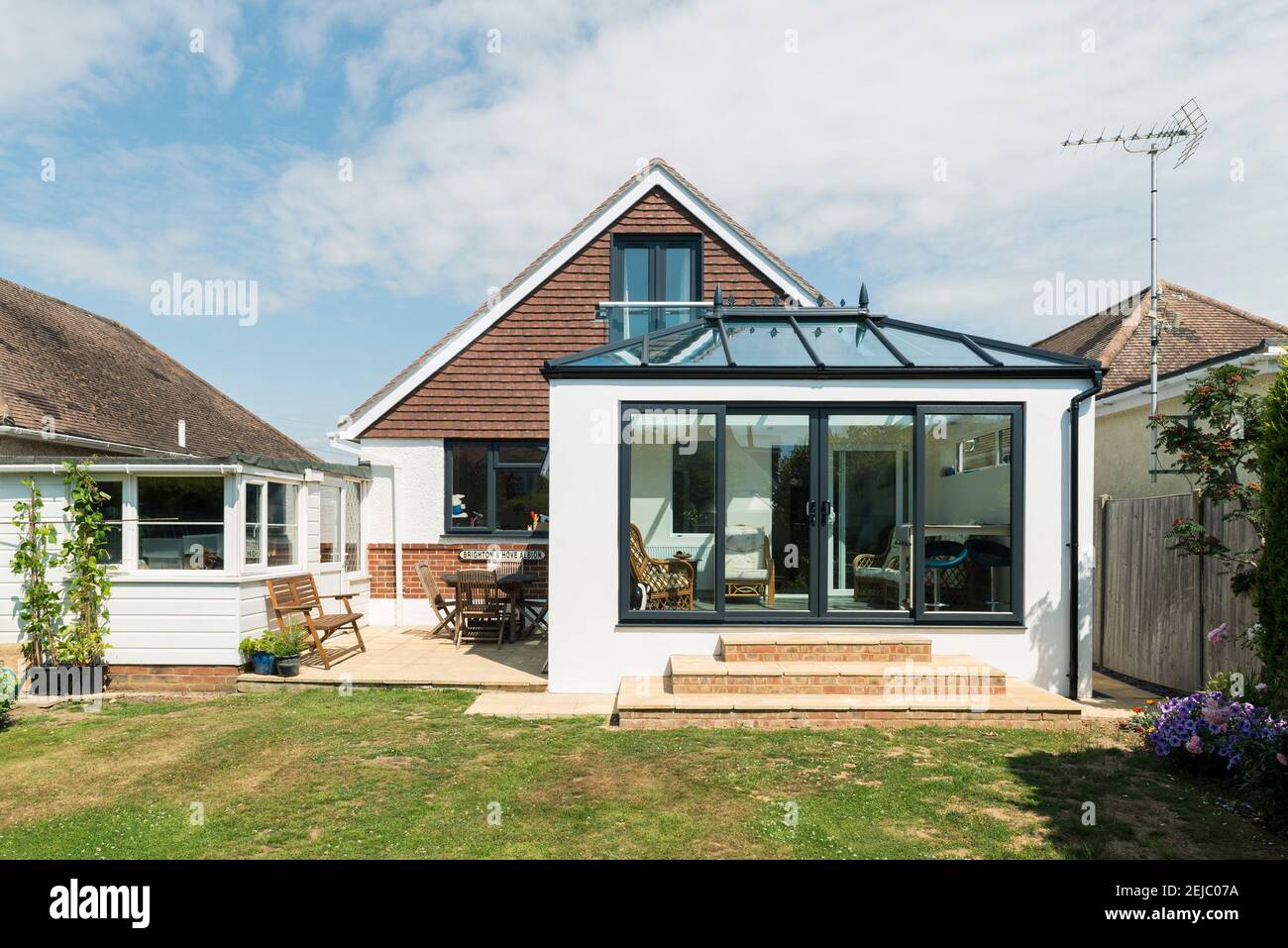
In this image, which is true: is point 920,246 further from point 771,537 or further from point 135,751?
point 135,751

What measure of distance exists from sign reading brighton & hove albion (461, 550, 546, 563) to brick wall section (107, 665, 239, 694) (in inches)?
163

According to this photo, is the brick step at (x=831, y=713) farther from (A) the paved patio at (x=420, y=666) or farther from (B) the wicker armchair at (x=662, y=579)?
(A) the paved patio at (x=420, y=666)

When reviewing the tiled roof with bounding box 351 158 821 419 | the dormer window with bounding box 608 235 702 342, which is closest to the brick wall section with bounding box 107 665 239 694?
the tiled roof with bounding box 351 158 821 419

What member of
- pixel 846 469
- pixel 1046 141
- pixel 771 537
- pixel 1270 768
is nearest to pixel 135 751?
pixel 771 537

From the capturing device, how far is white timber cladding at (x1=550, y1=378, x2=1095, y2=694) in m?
7.36

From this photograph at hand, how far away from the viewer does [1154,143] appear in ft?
30.6

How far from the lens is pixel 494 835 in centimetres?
412

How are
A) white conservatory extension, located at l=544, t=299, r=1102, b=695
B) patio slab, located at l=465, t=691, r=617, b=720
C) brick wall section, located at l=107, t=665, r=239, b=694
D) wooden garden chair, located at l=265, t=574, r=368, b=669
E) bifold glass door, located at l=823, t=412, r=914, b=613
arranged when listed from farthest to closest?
wooden garden chair, located at l=265, t=574, r=368, b=669
brick wall section, located at l=107, t=665, r=239, b=694
bifold glass door, located at l=823, t=412, r=914, b=613
white conservatory extension, located at l=544, t=299, r=1102, b=695
patio slab, located at l=465, t=691, r=617, b=720

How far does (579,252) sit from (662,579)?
678 centimetres

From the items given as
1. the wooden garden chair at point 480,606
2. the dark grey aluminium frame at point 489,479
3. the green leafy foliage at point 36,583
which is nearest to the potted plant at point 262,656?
the green leafy foliage at point 36,583

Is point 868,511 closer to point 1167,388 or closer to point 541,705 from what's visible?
point 541,705

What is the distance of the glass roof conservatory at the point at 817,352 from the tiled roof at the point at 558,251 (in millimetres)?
3644

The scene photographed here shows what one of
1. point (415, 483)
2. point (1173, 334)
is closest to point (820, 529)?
point (415, 483)

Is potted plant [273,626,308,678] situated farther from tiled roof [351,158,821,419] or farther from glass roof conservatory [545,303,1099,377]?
tiled roof [351,158,821,419]
